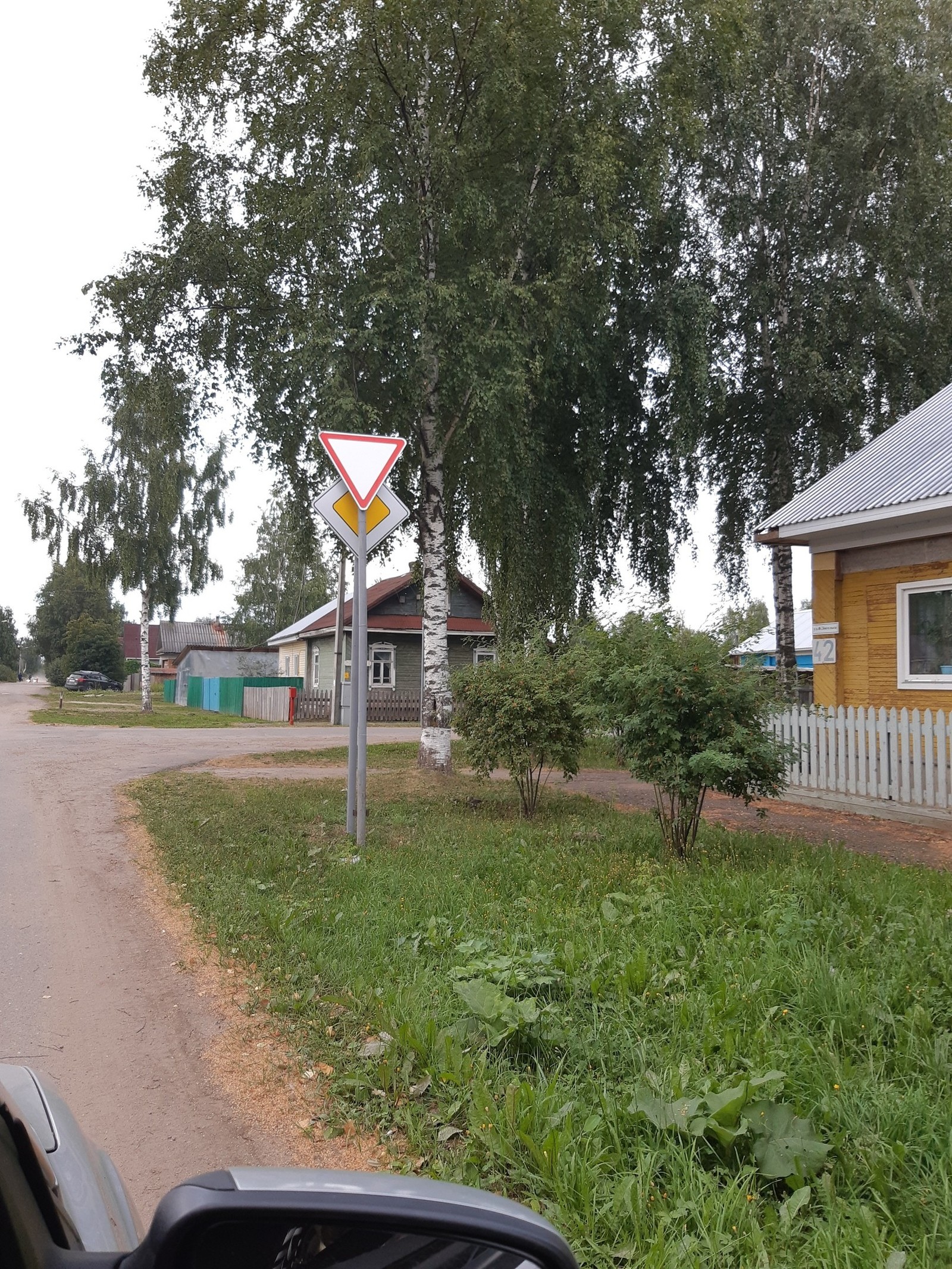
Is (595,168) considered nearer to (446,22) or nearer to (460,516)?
(446,22)

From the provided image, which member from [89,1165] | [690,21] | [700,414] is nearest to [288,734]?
[700,414]

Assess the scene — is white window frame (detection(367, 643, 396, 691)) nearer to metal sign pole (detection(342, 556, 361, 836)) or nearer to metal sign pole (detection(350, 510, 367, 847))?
metal sign pole (detection(342, 556, 361, 836))

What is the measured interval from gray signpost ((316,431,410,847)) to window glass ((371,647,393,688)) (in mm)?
30619

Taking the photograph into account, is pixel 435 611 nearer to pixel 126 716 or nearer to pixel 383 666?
pixel 126 716

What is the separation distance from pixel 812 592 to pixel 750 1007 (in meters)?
11.0

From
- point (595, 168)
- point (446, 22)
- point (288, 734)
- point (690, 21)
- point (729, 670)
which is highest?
point (690, 21)

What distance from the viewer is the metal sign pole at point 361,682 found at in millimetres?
8070

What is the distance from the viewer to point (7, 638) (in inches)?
4683

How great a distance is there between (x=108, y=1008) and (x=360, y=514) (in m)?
4.58

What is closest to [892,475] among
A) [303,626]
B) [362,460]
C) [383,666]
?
[362,460]

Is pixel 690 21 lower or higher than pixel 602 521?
higher

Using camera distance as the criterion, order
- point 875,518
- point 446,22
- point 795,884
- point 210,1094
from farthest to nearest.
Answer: point 446,22 < point 875,518 < point 795,884 < point 210,1094

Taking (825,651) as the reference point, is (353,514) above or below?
above

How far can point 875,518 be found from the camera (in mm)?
11969
